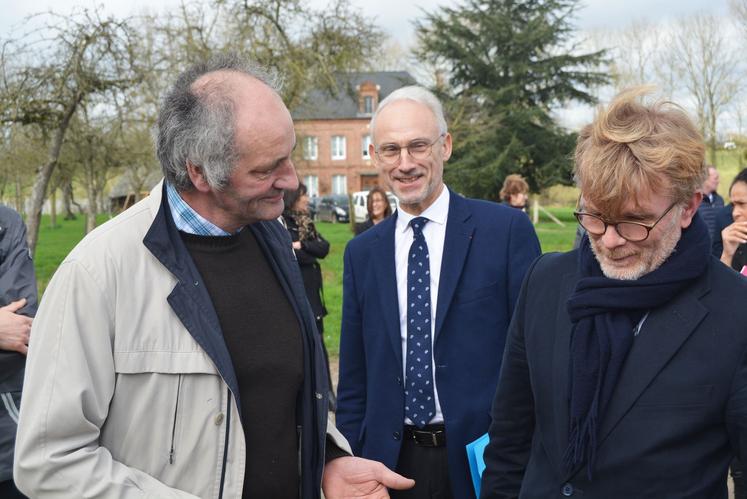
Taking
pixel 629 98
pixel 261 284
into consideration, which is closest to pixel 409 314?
pixel 261 284

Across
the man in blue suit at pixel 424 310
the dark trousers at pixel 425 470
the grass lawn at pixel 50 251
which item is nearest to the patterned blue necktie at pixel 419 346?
the man in blue suit at pixel 424 310

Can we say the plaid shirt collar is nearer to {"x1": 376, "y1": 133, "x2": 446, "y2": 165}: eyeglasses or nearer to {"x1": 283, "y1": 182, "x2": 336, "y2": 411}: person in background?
{"x1": 376, "y1": 133, "x2": 446, "y2": 165}: eyeglasses

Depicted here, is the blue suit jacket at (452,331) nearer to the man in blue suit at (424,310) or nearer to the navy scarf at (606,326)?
the man in blue suit at (424,310)

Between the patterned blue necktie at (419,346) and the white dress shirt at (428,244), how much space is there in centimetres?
3

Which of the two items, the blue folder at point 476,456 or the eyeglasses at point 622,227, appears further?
the blue folder at point 476,456

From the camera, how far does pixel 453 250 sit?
3010mm

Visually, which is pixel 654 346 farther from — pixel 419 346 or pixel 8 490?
pixel 8 490

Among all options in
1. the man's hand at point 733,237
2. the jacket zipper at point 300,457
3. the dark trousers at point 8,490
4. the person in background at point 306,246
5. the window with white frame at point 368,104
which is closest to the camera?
the jacket zipper at point 300,457

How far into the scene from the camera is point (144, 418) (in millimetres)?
1931

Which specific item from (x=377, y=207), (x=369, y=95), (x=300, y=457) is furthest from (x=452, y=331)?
(x=369, y=95)

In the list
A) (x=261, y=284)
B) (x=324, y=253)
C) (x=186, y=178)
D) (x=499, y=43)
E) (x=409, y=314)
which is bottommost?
(x=324, y=253)

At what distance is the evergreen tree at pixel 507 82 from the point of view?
34344 millimetres

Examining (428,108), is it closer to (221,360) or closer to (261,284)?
(261,284)

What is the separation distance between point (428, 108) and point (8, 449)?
229cm
